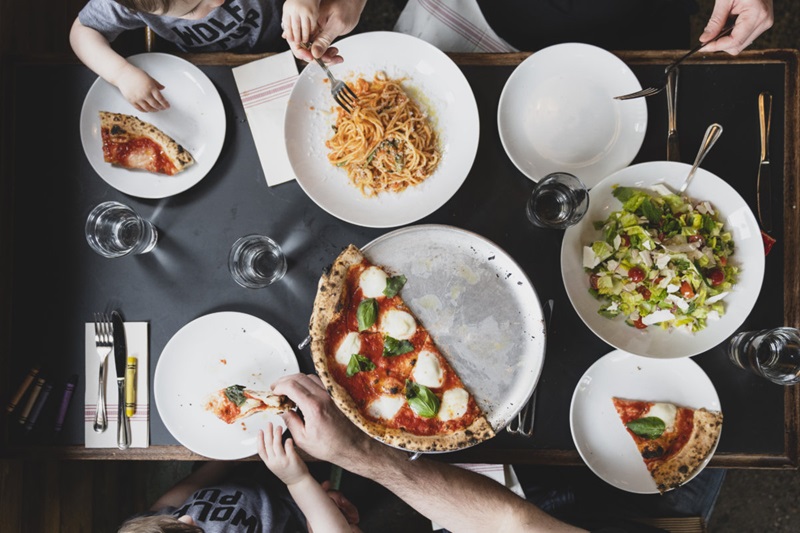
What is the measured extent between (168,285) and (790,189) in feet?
7.87

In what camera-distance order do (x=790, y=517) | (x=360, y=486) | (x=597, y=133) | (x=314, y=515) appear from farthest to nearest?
(x=790, y=517)
(x=360, y=486)
(x=314, y=515)
(x=597, y=133)

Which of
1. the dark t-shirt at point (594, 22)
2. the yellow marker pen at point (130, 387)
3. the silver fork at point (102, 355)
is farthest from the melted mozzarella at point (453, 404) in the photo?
the dark t-shirt at point (594, 22)

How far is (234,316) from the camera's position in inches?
83.8

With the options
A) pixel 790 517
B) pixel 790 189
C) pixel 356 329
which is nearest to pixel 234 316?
pixel 356 329

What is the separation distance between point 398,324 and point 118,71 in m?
1.37

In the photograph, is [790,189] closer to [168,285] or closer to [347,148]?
[347,148]

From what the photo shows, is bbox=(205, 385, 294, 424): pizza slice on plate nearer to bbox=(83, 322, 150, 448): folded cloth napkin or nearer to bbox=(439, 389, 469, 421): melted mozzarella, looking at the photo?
bbox=(83, 322, 150, 448): folded cloth napkin

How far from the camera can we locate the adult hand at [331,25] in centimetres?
201

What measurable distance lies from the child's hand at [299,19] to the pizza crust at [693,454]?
1973mm

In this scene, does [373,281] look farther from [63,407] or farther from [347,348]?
[63,407]

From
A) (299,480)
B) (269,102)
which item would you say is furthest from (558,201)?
(299,480)

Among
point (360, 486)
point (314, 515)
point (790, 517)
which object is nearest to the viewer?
point (314, 515)

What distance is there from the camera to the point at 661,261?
1.98m

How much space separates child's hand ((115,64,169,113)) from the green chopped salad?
1673 mm
